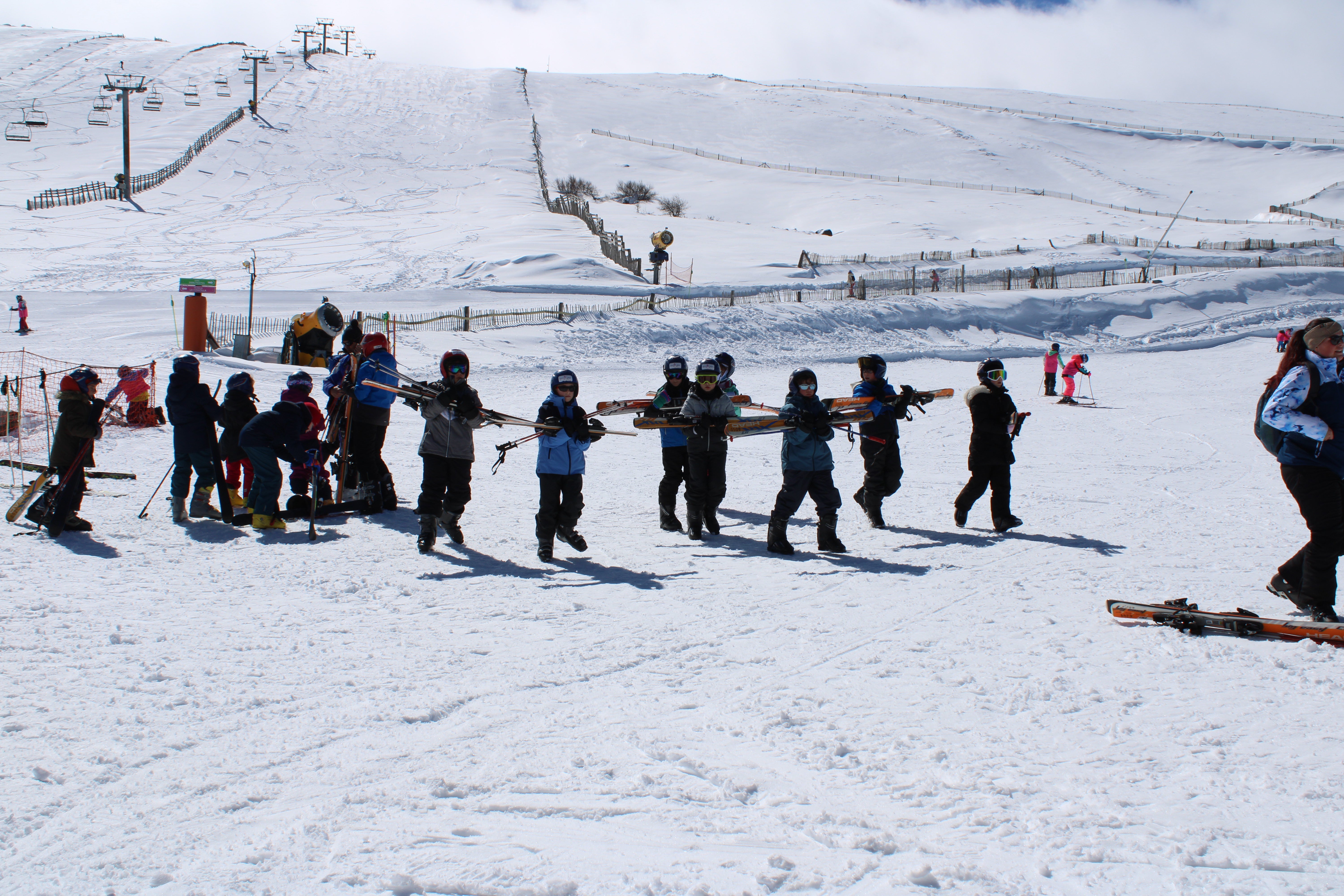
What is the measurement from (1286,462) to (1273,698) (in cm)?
175

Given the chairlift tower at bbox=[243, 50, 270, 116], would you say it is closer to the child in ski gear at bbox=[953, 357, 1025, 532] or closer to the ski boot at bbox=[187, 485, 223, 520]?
the ski boot at bbox=[187, 485, 223, 520]

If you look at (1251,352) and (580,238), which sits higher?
(580,238)

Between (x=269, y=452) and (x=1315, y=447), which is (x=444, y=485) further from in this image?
(x=1315, y=447)

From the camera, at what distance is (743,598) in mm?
6094

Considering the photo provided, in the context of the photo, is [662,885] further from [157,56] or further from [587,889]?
[157,56]

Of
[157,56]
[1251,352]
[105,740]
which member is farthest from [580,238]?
[157,56]

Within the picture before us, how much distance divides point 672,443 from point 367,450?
116 inches

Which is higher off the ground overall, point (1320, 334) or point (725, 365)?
point (1320, 334)

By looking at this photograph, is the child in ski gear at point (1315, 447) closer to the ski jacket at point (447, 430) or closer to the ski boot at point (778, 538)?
the ski boot at point (778, 538)

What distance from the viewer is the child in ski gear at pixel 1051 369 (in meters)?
19.3

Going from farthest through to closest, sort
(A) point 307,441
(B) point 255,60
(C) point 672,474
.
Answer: (B) point 255,60 → (C) point 672,474 → (A) point 307,441

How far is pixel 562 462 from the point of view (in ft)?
23.7

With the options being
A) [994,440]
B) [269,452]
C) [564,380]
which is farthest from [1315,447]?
[269,452]

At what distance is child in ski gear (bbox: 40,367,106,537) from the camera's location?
7.12 metres
